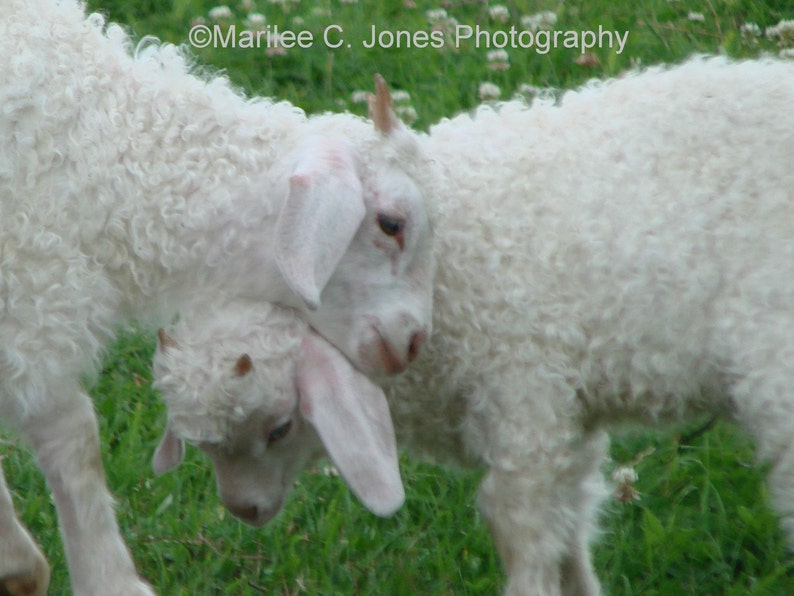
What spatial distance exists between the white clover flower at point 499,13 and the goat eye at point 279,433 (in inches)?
120

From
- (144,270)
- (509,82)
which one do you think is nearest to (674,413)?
(144,270)

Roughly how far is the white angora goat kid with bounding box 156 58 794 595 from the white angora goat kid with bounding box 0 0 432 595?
A: 14 centimetres

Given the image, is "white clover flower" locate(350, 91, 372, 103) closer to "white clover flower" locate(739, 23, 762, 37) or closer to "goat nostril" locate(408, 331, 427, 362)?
"white clover flower" locate(739, 23, 762, 37)

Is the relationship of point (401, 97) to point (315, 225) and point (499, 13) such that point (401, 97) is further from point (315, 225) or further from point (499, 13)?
point (315, 225)

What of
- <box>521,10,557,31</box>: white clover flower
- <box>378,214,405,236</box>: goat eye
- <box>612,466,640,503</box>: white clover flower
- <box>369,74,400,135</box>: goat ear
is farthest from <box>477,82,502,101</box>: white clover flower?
<box>378,214,405,236</box>: goat eye

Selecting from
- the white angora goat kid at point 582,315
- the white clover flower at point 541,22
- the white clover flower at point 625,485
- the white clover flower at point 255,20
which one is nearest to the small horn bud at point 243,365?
the white angora goat kid at point 582,315

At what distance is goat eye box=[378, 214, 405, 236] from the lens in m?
3.23

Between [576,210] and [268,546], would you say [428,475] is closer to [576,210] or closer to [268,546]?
[268,546]

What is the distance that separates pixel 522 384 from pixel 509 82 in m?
2.49

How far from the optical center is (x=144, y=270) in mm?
3428

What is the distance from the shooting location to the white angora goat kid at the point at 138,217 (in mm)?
3236

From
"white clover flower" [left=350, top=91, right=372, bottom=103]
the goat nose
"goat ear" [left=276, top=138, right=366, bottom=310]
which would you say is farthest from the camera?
"white clover flower" [left=350, top=91, right=372, bottom=103]

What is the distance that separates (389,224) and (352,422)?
41cm

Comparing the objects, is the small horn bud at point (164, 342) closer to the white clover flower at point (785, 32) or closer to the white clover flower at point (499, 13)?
the white clover flower at point (785, 32)
